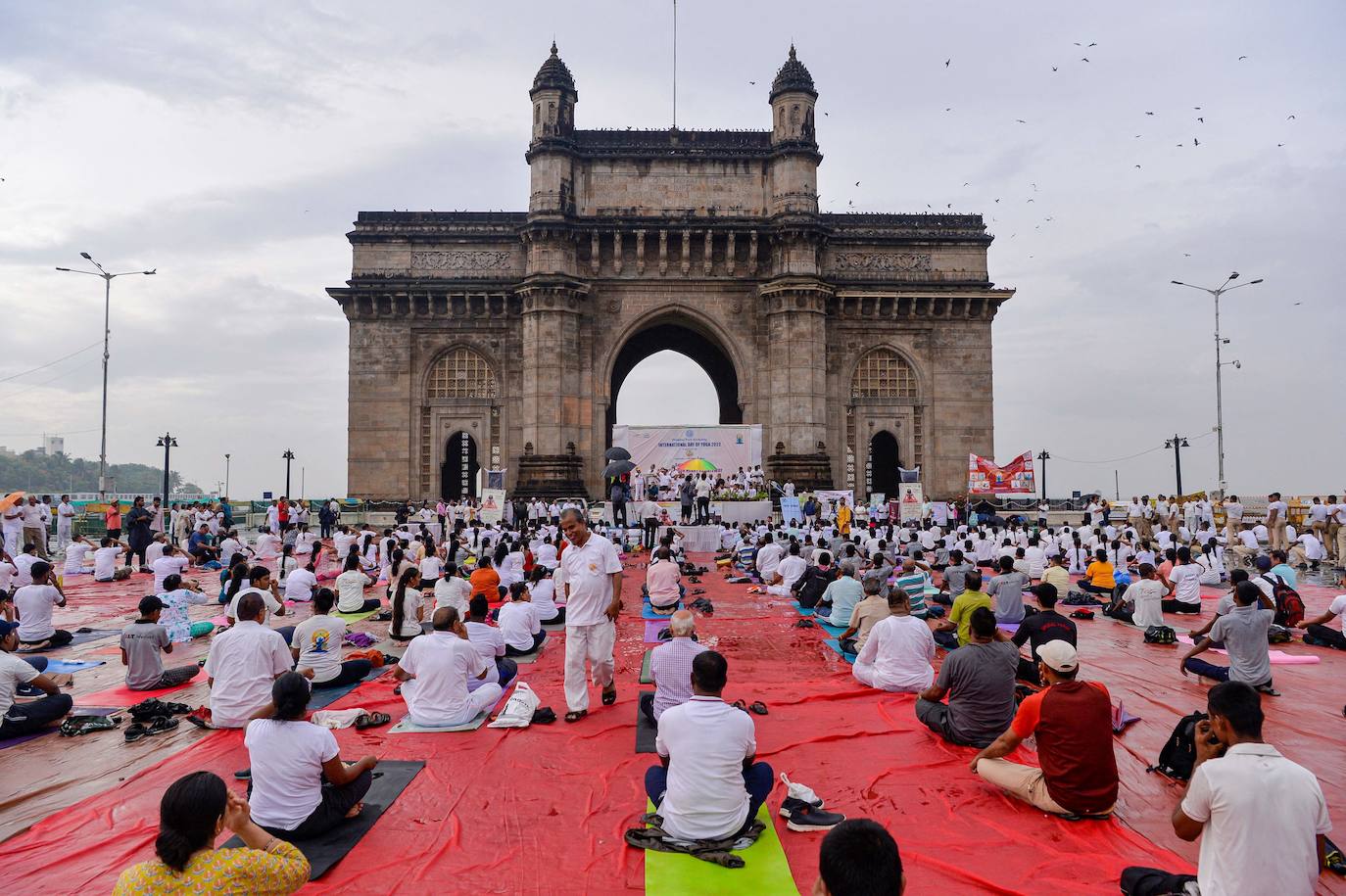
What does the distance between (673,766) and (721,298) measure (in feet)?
92.0

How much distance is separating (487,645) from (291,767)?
139 inches

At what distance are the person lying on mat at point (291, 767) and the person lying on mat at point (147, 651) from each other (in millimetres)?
4554

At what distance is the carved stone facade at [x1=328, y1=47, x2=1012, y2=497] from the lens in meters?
30.4

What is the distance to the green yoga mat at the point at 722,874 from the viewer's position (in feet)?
14.3

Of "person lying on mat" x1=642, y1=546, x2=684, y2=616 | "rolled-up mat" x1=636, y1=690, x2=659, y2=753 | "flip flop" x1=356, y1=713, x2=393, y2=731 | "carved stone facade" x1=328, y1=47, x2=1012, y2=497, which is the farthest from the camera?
"carved stone facade" x1=328, y1=47, x2=1012, y2=497

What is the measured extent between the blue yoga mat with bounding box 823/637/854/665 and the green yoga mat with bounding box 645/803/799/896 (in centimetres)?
528

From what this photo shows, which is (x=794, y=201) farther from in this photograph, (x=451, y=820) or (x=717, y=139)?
(x=451, y=820)

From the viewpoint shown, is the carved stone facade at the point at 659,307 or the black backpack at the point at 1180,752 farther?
the carved stone facade at the point at 659,307

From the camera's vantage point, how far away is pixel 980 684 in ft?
21.1

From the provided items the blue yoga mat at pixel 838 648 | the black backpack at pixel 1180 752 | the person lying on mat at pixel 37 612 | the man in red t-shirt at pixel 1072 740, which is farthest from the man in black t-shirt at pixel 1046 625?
the person lying on mat at pixel 37 612

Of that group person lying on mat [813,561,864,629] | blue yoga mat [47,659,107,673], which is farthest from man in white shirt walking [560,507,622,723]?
blue yoga mat [47,659,107,673]

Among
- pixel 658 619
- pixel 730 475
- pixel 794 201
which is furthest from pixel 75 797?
pixel 794 201

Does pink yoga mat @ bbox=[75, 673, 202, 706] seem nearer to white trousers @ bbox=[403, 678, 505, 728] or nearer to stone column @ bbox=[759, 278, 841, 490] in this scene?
white trousers @ bbox=[403, 678, 505, 728]

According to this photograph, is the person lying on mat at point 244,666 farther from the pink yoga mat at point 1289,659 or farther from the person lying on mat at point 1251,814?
the pink yoga mat at point 1289,659
